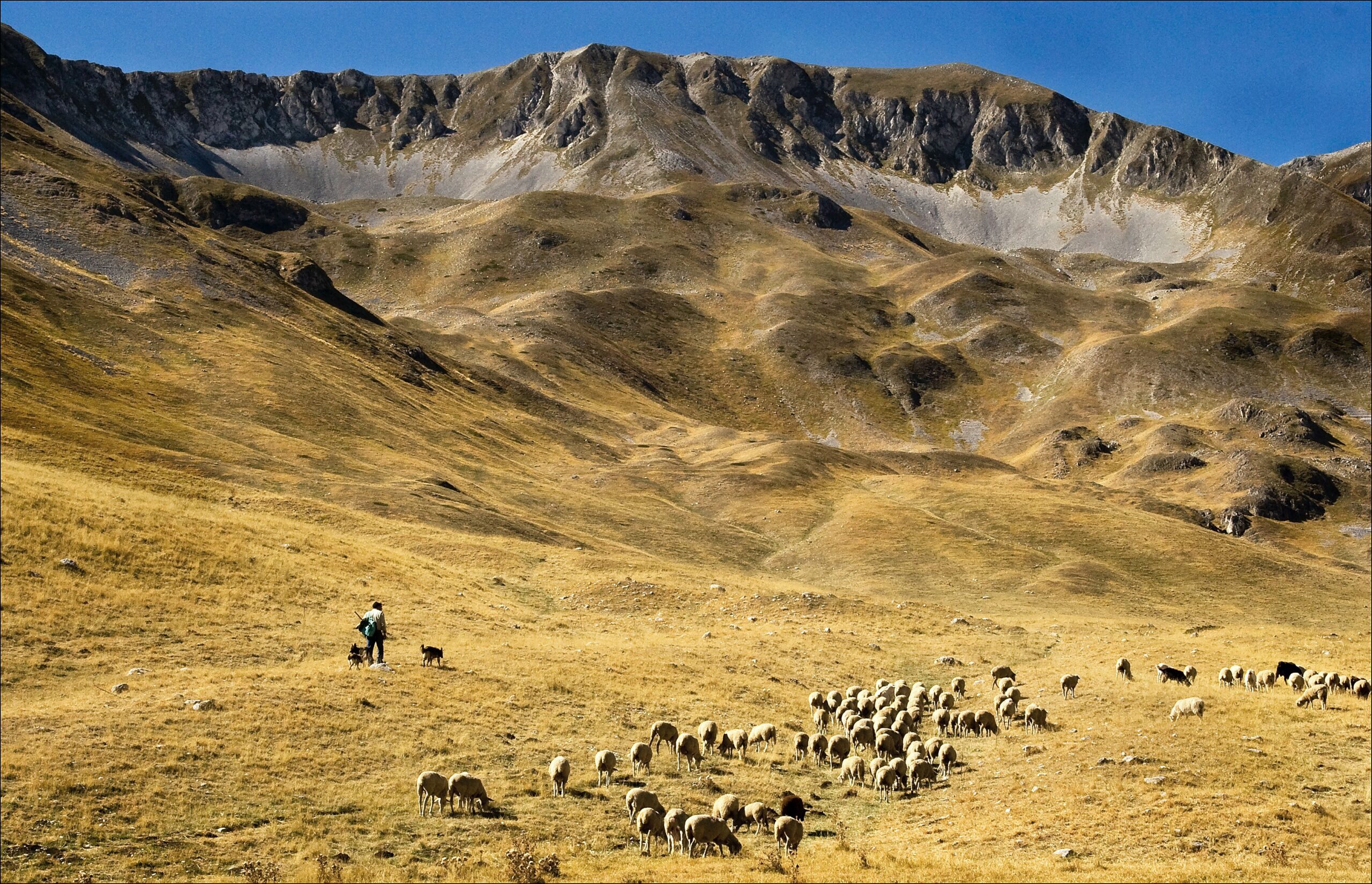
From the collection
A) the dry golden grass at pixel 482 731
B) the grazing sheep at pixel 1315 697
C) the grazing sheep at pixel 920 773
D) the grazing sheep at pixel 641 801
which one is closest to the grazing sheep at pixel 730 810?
the dry golden grass at pixel 482 731

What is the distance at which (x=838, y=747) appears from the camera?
2934 centimetres

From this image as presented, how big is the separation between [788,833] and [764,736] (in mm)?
9122

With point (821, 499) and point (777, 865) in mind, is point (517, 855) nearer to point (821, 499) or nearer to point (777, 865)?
point (777, 865)

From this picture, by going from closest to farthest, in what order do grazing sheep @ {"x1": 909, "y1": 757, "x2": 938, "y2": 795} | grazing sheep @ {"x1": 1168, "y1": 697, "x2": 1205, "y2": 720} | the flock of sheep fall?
the flock of sheep < grazing sheep @ {"x1": 909, "y1": 757, "x2": 938, "y2": 795} < grazing sheep @ {"x1": 1168, "y1": 697, "x2": 1205, "y2": 720}

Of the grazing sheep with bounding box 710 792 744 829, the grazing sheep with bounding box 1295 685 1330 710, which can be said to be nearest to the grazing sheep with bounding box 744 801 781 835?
the grazing sheep with bounding box 710 792 744 829

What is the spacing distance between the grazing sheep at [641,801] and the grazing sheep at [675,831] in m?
0.99

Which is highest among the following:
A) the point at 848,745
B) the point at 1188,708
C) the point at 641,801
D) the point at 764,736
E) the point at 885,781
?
the point at 1188,708

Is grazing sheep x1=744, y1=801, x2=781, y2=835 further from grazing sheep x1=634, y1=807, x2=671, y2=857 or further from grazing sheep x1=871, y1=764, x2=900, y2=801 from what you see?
grazing sheep x1=871, y1=764, x2=900, y2=801

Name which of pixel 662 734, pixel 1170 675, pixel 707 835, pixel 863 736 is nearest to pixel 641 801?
pixel 707 835

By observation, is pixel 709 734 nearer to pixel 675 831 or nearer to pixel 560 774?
pixel 560 774

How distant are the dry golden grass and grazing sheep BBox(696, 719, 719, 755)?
3.51 feet

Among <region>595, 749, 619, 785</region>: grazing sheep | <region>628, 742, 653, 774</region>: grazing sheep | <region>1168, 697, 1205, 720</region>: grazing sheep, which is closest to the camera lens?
<region>595, 749, 619, 785</region>: grazing sheep

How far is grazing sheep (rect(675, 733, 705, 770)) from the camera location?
27.2 m

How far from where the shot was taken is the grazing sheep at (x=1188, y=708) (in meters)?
31.4
